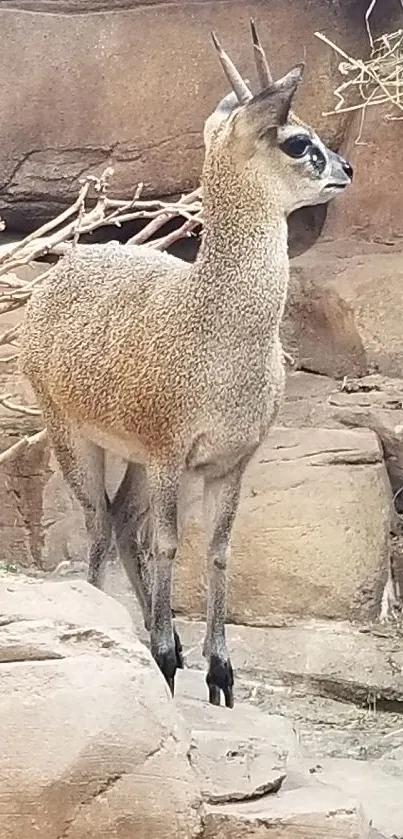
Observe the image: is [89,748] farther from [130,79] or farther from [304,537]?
[130,79]

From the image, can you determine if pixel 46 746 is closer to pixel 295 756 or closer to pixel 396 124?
pixel 295 756

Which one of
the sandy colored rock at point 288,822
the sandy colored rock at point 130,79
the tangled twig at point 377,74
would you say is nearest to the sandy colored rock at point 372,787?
the sandy colored rock at point 288,822

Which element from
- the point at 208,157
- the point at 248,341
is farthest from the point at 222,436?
the point at 208,157

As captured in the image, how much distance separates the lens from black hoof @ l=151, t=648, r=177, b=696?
3.38 m

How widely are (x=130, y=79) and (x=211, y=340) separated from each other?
285cm

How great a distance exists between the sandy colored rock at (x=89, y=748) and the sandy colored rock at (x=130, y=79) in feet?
11.7

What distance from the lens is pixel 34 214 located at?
604 cm

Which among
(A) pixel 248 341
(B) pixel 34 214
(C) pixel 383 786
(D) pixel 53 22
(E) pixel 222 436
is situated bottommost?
(C) pixel 383 786

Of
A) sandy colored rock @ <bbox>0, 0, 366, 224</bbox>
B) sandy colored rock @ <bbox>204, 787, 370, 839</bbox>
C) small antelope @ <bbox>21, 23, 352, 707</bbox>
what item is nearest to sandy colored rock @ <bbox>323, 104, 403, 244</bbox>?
sandy colored rock @ <bbox>0, 0, 366, 224</bbox>

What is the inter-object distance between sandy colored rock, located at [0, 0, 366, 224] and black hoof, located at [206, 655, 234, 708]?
2907mm

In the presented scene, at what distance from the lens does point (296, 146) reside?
3.23 meters

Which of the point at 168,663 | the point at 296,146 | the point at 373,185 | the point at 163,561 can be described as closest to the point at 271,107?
the point at 296,146

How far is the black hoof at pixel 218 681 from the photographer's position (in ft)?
11.4

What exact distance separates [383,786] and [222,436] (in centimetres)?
101
